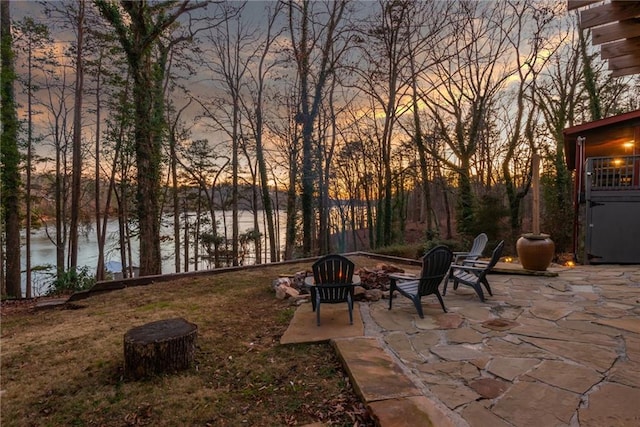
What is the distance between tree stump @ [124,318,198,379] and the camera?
2588 millimetres

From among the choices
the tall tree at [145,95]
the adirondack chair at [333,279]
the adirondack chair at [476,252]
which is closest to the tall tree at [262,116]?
the tall tree at [145,95]

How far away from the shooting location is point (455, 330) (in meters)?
3.30

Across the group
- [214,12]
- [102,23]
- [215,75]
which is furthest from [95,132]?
[214,12]

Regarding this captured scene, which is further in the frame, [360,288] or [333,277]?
[360,288]

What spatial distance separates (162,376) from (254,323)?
1376 mm

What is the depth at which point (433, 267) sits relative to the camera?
376 cm

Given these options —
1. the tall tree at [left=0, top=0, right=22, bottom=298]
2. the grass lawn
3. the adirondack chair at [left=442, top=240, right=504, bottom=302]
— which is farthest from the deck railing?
the tall tree at [left=0, top=0, right=22, bottom=298]

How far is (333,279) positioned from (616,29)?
9.92 ft

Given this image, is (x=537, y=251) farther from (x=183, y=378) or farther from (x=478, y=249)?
(x=183, y=378)

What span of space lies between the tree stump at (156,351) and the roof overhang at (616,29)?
129 inches

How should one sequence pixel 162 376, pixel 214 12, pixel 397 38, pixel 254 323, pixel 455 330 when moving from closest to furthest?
pixel 162 376 < pixel 455 330 < pixel 254 323 < pixel 214 12 < pixel 397 38

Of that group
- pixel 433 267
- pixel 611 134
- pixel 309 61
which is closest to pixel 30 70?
pixel 309 61

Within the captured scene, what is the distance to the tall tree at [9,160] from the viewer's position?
29.3ft

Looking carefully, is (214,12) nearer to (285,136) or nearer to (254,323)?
(285,136)
